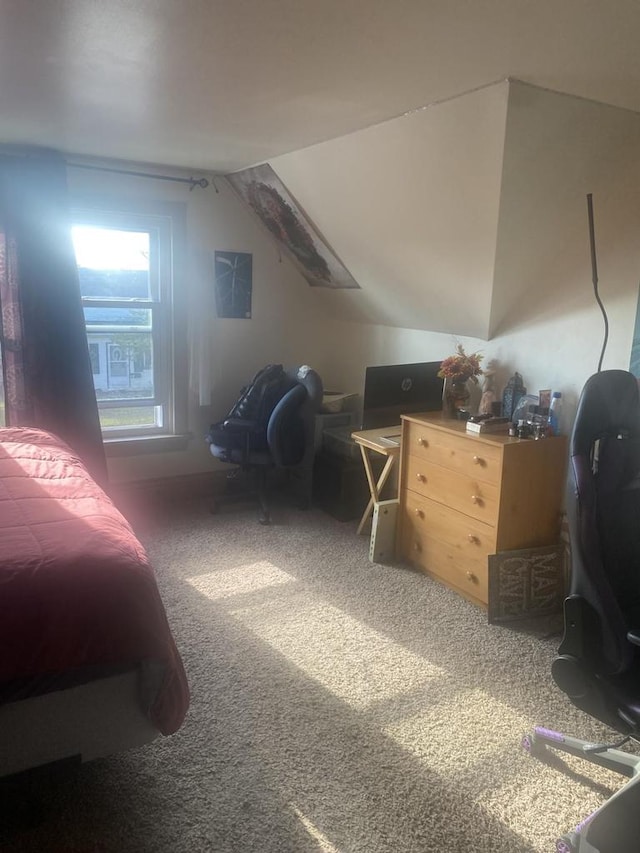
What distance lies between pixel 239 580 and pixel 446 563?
1060 mm

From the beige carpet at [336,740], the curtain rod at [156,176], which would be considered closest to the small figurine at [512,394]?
the beige carpet at [336,740]

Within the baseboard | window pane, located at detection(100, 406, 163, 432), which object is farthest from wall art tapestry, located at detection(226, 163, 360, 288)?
the baseboard

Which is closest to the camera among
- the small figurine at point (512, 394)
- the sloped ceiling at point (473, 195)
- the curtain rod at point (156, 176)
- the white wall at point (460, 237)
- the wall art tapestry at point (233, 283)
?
the sloped ceiling at point (473, 195)

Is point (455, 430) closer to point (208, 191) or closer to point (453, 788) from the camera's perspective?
point (453, 788)

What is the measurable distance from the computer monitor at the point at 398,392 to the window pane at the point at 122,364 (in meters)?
1.64

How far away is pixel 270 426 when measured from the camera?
397 centimetres

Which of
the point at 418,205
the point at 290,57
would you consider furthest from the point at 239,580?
the point at 290,57

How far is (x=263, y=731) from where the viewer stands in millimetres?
2168

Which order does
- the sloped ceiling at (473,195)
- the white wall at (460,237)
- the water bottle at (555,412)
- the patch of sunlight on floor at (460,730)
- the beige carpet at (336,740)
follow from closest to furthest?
the beige carpet at (336,740)
the patch of sunlight on floor at (460,730)
the sloped ceiling at (473,195)
the white wall at (460,237)
the water bottle at (555,412)

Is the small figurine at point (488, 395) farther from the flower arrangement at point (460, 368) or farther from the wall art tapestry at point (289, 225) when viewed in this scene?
the wall art tapestry at point (289, 225)

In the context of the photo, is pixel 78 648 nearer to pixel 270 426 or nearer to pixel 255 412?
pixel 270 426

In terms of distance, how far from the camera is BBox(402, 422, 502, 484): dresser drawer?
2.97 m

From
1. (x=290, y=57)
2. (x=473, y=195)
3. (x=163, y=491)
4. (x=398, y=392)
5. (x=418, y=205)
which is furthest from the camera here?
(x=163, y=491)

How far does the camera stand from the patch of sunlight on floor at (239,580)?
315cm
